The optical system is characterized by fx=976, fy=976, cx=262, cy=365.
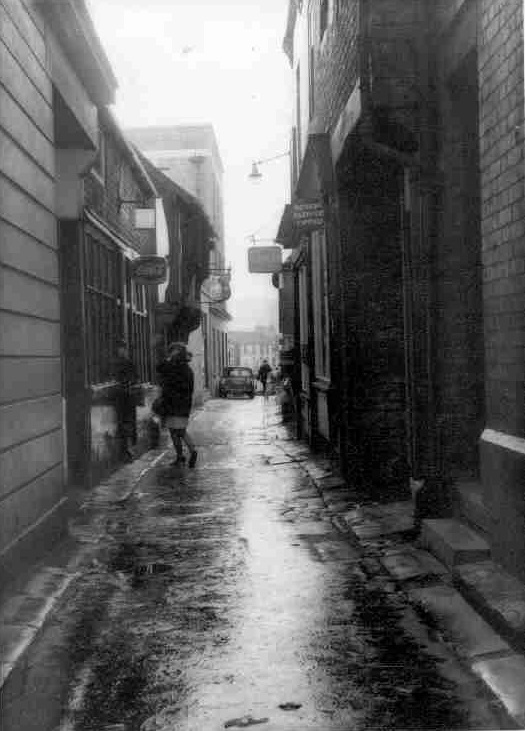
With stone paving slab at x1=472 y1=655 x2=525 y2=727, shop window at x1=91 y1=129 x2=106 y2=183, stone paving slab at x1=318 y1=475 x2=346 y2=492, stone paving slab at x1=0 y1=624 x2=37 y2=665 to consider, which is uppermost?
shop window at x1=91 y1=129 x2=106 y2=183

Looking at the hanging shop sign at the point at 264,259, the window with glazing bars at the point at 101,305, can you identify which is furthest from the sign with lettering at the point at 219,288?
the window with glazing bars at the point at 101,305

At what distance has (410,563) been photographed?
6.41 meters

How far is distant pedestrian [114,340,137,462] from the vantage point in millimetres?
13289

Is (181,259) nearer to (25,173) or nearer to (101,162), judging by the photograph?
(101,162)

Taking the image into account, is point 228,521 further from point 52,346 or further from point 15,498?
point 15,498

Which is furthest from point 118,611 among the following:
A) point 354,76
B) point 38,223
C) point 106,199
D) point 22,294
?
point 106,199

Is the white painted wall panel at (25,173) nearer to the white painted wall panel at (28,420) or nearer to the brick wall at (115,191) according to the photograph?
the white painted wall panel at (28,420)

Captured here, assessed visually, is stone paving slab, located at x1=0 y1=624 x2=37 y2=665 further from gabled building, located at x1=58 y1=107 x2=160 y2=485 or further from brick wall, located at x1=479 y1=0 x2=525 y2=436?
gabled building, located at x1=58 y1=107 x2=160 y2=485

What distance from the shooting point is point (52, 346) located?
24.7ft

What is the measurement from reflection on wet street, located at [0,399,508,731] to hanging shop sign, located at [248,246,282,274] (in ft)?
46.3

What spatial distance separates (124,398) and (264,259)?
9.70 meters

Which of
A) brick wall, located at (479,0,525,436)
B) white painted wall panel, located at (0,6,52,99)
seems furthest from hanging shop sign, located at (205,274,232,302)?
brick wall, located at (479,0,525,436)

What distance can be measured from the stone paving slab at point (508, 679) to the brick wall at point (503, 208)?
135 cm

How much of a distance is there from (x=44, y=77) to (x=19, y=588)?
151 inches
